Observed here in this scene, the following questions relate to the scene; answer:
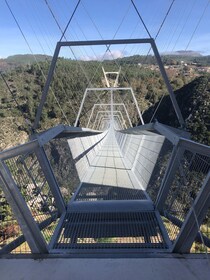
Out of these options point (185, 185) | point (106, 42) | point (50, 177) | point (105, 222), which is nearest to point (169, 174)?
point (185, 185)

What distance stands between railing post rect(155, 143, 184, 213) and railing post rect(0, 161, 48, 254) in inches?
79.4

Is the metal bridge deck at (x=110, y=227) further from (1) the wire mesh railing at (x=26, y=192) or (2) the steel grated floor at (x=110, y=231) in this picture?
(1) the wire mesh railing at (x=26, y=192)

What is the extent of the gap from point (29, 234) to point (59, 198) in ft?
7.04

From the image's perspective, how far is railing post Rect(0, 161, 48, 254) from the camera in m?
3.15

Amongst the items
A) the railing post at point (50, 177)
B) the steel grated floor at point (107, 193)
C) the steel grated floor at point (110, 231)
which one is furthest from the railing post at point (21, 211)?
the steel grated floor at point (107, 193)

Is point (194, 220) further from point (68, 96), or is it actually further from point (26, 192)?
point (68, 96)

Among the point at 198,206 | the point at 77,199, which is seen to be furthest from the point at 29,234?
the point at 77,199

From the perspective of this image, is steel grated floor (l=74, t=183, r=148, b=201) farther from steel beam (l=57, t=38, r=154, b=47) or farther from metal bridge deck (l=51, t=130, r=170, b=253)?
steel beam (l=57, t=38, r=154, b=47)

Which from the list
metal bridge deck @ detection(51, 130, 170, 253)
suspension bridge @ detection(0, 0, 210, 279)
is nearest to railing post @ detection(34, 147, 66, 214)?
suspension bridge @ detection(0, 0, 210, 279)

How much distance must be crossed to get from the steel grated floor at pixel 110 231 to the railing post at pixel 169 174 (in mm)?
244

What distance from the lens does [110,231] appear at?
16.8 feet

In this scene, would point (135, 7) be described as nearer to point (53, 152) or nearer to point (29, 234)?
point (53, 152)

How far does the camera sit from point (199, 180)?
3.90 m

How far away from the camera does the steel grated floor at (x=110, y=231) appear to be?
4418 mm
